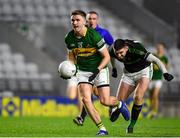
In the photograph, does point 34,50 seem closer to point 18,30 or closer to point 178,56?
point 18,30

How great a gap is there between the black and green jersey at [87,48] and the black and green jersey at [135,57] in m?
0.77

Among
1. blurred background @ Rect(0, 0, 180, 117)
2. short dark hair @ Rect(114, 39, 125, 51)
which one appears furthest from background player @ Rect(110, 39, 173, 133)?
blurred background @ Rect(0, 0, 180, 117)

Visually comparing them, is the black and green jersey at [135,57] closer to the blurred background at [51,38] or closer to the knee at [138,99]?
the knee at [138,99]

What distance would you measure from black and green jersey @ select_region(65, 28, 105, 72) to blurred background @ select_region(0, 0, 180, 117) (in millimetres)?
10770

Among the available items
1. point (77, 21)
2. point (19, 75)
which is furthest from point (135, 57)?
point (19, 75)

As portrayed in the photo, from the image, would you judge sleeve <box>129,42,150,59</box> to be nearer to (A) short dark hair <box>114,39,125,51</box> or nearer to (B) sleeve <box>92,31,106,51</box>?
(A) short dark hair <box>114,39,125,51</box>

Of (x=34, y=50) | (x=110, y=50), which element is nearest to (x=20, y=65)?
(x=34, y=50)

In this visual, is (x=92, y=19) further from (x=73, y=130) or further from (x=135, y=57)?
(x=73, y=130)

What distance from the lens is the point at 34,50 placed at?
26.5 metres

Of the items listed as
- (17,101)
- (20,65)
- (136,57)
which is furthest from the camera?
(20,65)

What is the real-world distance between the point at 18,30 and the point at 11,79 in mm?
2765

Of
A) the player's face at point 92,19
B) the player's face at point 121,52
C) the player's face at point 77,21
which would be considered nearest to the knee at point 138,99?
the player's face at point 121,52

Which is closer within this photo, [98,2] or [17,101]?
[17,101]

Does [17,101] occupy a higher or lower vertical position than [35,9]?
lower
